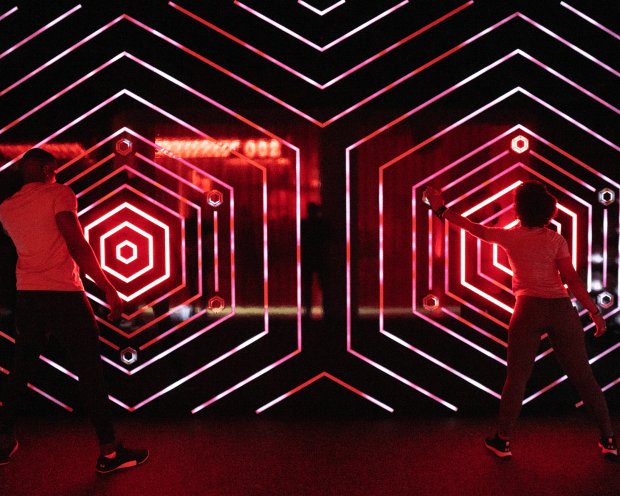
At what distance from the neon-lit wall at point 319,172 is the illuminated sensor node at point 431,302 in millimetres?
14

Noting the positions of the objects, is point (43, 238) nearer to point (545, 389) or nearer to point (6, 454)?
point (6, 454)

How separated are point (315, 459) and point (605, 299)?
209 cm

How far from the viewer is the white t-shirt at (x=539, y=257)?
262 cm

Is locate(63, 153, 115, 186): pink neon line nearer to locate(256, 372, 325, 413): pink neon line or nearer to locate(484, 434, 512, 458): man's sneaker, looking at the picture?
locate(256, 372, 325, 413): pink neon line

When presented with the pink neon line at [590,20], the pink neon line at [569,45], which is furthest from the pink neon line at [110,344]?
the pink neon line at [590,20]

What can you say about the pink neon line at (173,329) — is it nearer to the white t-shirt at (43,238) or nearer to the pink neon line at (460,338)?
the white t-shirt at (43,238)

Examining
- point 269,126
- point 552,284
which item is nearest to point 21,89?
point 269,126

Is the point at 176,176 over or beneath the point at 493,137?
beneath

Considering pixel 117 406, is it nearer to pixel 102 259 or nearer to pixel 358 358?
pixel 102 259

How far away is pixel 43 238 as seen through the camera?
2.53m

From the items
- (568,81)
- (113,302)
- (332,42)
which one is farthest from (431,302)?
(113,302)

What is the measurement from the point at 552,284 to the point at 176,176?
7.42 feet

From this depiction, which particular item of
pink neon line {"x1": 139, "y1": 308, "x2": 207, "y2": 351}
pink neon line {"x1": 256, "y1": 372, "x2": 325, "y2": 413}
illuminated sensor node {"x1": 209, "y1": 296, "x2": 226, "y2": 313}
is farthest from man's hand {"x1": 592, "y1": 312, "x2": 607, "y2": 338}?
pink neon line {"x1": 139, "y1": 308, "x2": 207, "y2": 351}

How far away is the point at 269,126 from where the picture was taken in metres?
3.33
